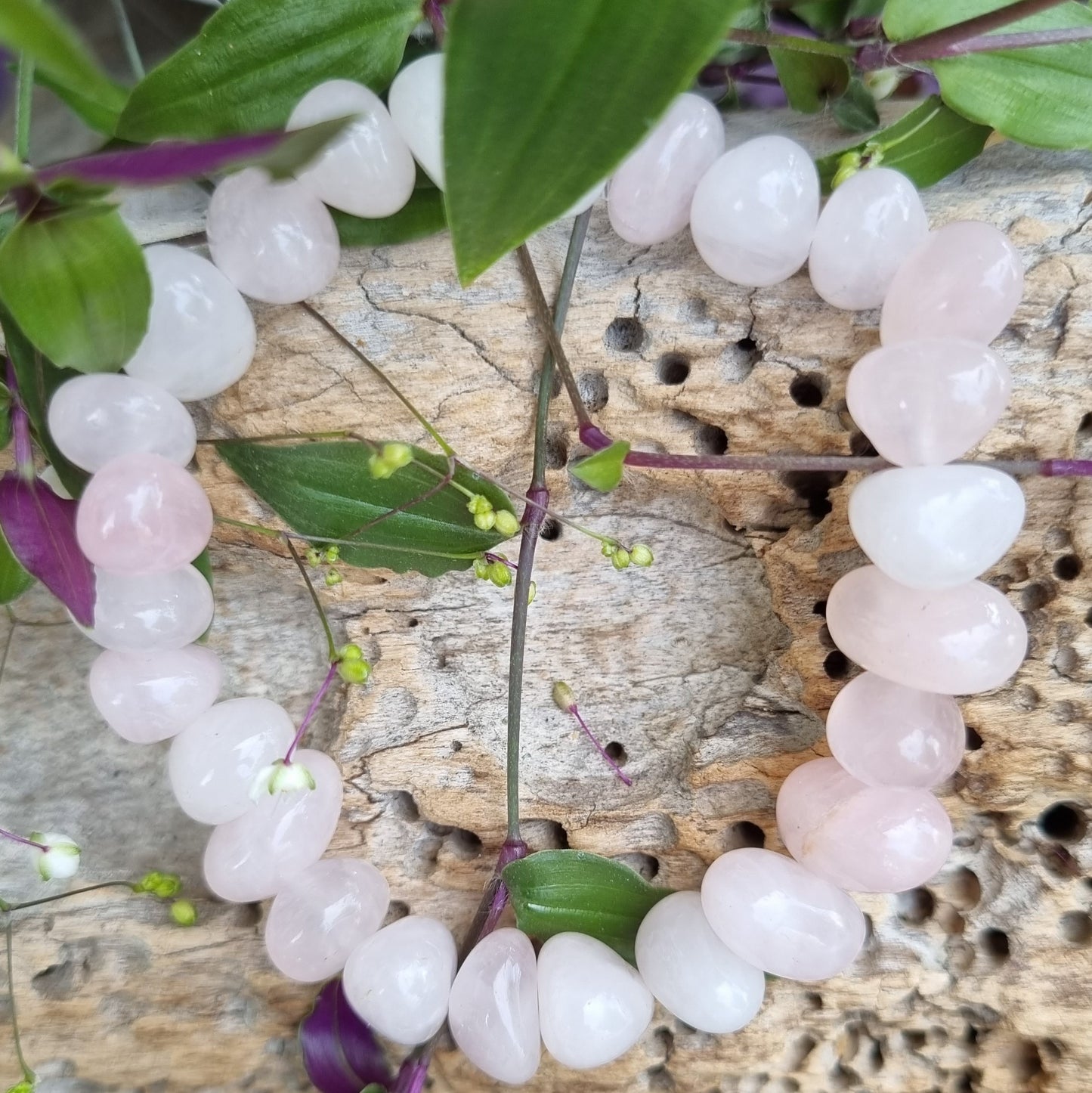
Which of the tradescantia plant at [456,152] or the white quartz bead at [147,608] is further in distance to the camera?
the white quartz bead at [147,608]

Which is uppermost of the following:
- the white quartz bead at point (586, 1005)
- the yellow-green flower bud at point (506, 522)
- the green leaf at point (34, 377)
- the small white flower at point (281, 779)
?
the green leaf at point (34, 377)

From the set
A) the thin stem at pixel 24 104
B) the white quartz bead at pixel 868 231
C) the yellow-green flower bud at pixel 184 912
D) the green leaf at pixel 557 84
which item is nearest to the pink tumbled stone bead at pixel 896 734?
the white quartz bead at pixel 868 231

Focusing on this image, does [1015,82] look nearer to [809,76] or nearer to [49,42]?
[809,76]

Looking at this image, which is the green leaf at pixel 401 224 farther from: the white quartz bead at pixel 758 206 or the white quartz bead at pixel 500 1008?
the white quartz bead at pixel 500 1008

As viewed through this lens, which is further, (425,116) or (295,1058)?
(295,1058)

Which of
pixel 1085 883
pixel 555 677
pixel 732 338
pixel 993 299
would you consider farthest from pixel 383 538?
pixel 1085 883

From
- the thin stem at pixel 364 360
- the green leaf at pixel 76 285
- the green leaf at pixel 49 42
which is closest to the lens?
the green leaf at pixel 49 42

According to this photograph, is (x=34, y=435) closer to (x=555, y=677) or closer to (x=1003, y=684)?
(x=555, y=677)
